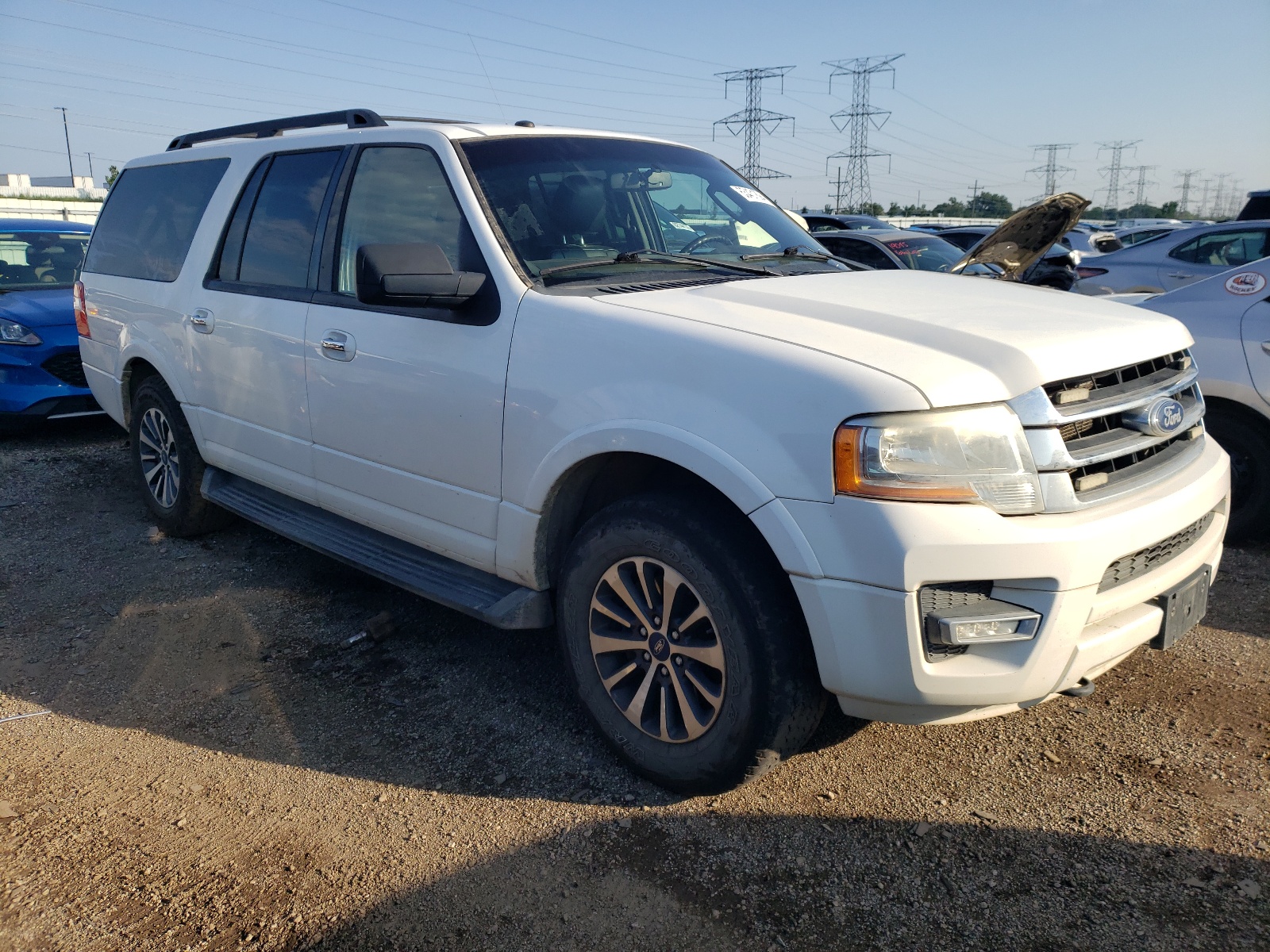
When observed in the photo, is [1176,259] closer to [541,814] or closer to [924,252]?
[924,252]

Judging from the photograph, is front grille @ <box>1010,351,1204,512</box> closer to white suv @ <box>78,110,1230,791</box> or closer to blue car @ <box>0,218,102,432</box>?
white suv @ <box>78,110,1230,791</box>

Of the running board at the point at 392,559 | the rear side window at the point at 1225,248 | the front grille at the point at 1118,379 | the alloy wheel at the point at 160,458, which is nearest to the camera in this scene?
the front grille at the point at 1118,379

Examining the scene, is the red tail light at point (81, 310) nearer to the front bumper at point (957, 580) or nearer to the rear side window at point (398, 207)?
the rear side window at point (398, 207)

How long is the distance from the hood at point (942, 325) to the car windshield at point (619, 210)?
0.34 meters

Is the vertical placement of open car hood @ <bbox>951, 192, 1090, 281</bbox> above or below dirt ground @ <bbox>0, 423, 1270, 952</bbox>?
above

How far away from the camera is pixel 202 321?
454cm

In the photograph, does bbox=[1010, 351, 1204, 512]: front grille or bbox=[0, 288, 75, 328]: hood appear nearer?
bbox=[1010, 351, 1204, 512]: front grille

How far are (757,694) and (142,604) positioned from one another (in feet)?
10.7

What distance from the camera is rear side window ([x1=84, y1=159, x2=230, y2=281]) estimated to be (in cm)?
484

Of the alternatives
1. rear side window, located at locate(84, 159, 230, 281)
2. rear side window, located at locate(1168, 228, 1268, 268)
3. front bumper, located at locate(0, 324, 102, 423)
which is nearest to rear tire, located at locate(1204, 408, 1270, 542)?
rear side window, located at locate(84, 159, 230, 281)

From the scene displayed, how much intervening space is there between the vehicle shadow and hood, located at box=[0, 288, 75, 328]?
6842mm

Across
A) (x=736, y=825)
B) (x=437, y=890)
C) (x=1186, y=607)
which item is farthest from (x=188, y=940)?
(x=1186, y=607)

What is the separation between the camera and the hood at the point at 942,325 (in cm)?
244

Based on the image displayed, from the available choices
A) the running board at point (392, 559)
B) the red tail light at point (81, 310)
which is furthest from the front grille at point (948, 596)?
the red tail light at point (81, 310)
